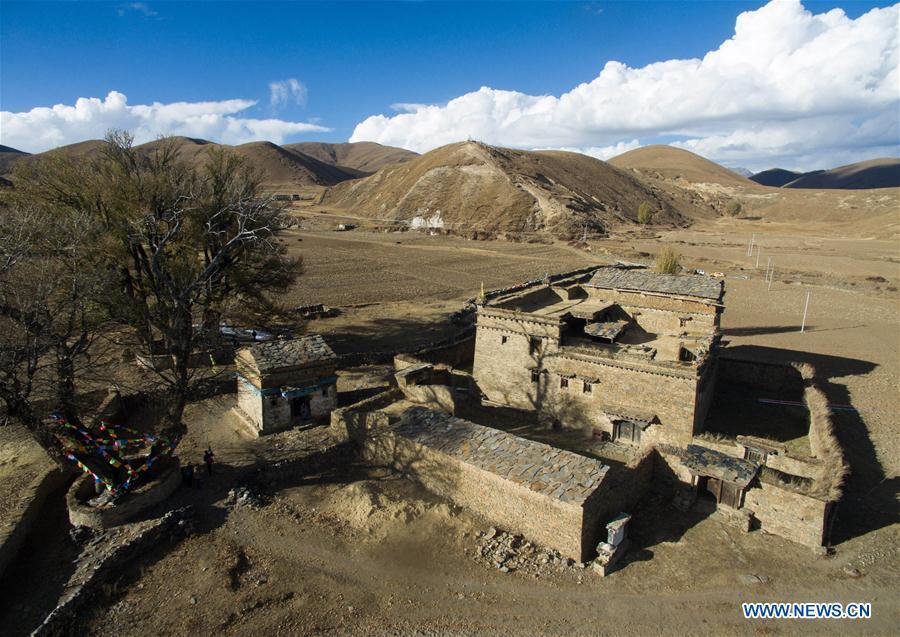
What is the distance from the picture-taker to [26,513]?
559 inches

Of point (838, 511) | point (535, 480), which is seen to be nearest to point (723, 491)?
point (838, 511)

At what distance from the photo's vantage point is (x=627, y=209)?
129 metres

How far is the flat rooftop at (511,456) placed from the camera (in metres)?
14.1

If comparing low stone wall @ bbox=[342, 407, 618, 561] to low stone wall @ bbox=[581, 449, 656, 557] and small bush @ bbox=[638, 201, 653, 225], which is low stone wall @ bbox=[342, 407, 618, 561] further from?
small bush @ bbox=[638, 201, 653, 225]

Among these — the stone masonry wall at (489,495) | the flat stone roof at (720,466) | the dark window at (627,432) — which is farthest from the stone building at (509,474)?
the dark window at (627,432)

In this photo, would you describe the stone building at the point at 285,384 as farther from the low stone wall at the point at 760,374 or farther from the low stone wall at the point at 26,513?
the low stone wall at the point at 760,374

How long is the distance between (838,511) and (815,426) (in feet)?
18.6

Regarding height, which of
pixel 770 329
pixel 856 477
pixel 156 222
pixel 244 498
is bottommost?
pixel 856 477

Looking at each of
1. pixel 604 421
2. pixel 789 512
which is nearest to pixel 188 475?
pixel 604 421

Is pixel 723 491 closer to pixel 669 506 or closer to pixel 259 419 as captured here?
pixel 669 506

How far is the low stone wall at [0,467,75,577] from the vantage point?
13.0 metres

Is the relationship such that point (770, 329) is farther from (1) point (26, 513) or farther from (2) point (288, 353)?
(1) point (26, 513)

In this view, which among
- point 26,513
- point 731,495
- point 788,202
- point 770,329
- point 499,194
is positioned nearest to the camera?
point 26,513

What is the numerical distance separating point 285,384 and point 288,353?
127 centimetres
